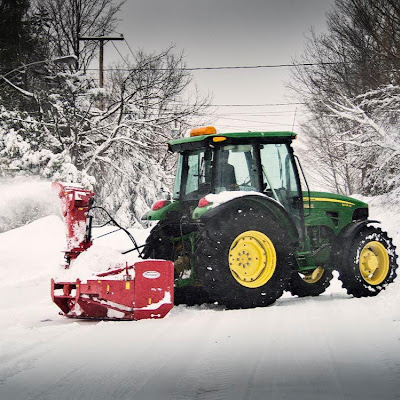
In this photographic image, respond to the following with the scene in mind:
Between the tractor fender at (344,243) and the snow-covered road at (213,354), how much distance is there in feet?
2.83

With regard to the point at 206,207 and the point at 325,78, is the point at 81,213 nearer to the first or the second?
the point at 206,207

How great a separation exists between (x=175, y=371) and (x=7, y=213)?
13809 millimetres

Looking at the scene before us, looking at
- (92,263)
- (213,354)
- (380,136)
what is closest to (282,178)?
(92,263)

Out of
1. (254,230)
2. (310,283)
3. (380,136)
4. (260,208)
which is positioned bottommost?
(310,283)

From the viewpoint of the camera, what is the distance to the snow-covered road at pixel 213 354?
128 inches

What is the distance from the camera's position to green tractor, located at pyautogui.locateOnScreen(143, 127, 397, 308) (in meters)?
6.02

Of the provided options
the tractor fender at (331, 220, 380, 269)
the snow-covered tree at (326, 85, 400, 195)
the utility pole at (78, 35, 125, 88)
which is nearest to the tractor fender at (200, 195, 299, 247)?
the tractor fender at (331, 220, 380, 269)

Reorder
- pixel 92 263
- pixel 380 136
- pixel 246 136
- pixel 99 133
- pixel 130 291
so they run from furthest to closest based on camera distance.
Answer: pixel 99 133 → pixel 380 136 → pixel 246 136 → pixel 92 263 → pixel 130 291

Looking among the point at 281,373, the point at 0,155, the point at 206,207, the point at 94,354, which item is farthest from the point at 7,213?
the point at 281,373

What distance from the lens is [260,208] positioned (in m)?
6.30

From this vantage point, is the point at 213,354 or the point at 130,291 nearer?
the point at 213,354

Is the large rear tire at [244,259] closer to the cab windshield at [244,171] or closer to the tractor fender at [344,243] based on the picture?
the cab windshield at [244,171]

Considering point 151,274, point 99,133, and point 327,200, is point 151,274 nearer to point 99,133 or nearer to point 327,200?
point 327,200

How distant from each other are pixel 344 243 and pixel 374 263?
1.79 feet
